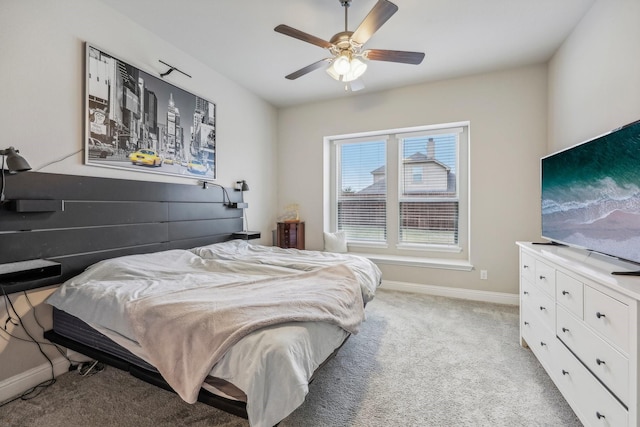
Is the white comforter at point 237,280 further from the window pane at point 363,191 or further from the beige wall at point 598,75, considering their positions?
the beige wall at point 598,75

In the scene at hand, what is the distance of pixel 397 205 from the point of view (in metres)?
4.00

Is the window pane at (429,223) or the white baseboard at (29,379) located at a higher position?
the window pane at (429,223)

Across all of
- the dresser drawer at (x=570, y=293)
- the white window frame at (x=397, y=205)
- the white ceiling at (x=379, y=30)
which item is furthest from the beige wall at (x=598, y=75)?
the dresser drawer at (x=570, y=293)

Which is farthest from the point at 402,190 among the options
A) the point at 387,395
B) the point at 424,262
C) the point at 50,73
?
the point at 50,73

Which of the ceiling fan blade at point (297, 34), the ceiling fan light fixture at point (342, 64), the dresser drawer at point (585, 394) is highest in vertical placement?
the ceiling fan blade at point (297, 34)

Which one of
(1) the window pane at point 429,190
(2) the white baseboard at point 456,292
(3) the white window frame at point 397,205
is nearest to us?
(2) the white baseboard at point 456,292

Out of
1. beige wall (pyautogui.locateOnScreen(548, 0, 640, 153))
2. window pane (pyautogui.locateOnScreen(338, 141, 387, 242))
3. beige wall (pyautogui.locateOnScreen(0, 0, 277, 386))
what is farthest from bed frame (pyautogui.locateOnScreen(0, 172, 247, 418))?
beige wall (pyautogui.locateOnScreen(548, 0, 640, 153))

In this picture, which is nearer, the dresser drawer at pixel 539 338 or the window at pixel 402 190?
the dresser drawer at pixel 539 338

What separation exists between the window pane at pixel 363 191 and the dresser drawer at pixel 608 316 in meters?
2.81

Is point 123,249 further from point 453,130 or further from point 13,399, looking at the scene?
point 453,130

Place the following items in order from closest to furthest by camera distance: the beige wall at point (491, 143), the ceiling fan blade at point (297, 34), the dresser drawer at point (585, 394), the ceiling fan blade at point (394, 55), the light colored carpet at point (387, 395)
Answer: the dresser drawer at point (585, 394) → the light colored carpet at point (387, 395) → the ceiling fan blade at point (297, 34) → the ceiling fan blade at point (394, 55) → the beige wall at point (491, 143)

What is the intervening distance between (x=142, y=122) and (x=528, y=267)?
11.0 feet

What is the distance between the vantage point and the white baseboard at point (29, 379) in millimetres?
1719

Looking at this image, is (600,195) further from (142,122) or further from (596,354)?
(142,122)
